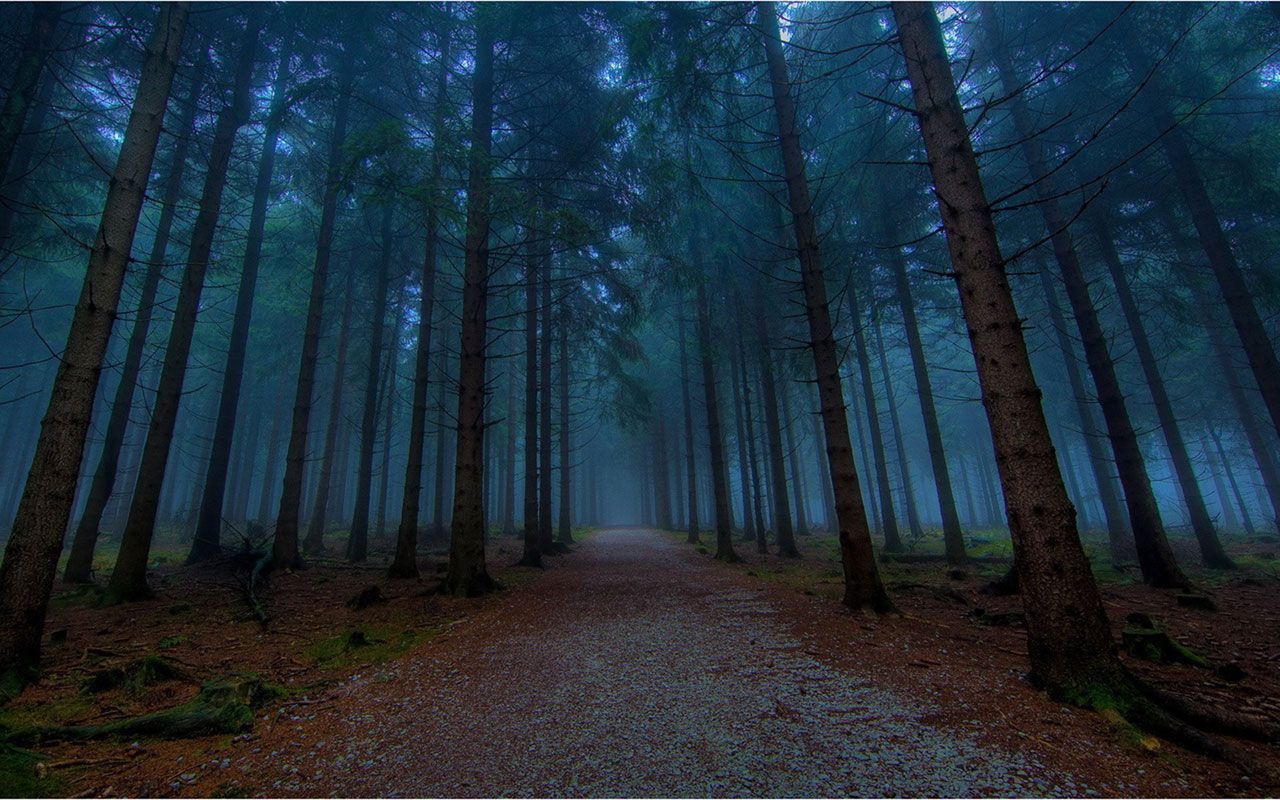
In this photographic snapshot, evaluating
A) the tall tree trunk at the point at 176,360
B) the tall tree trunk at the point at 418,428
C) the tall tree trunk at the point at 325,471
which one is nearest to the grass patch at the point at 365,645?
the tall tree trunk at the point at 418,428

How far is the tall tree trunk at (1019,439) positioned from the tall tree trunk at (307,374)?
969 cm

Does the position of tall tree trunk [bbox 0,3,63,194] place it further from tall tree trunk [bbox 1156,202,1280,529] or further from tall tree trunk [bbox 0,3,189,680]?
tall tree trunk [bbox 1156,202,1280,529]

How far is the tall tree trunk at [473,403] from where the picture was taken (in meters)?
7.33

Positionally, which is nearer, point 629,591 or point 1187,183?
point 629,591

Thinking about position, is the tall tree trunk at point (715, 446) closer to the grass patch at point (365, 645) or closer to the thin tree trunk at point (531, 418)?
the thin tree trunk at point (531, 418)

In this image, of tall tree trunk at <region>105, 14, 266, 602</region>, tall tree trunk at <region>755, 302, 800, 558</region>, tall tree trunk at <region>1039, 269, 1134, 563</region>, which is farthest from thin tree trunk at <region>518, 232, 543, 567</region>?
tall tree trunk at <region>1039, 269, 1134, 563</region>

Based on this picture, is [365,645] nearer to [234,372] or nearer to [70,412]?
[70,412]

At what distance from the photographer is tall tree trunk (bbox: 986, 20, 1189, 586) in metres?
6.85

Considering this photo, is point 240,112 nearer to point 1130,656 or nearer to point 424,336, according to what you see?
point 424,336

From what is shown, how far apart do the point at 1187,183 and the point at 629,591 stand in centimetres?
1369

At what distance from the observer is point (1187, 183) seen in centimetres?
927

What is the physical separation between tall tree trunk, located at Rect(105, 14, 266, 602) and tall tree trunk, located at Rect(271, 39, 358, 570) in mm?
A: 1621

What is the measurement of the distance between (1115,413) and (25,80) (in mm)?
16538

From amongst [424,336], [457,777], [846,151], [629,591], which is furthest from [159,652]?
[846,151]
